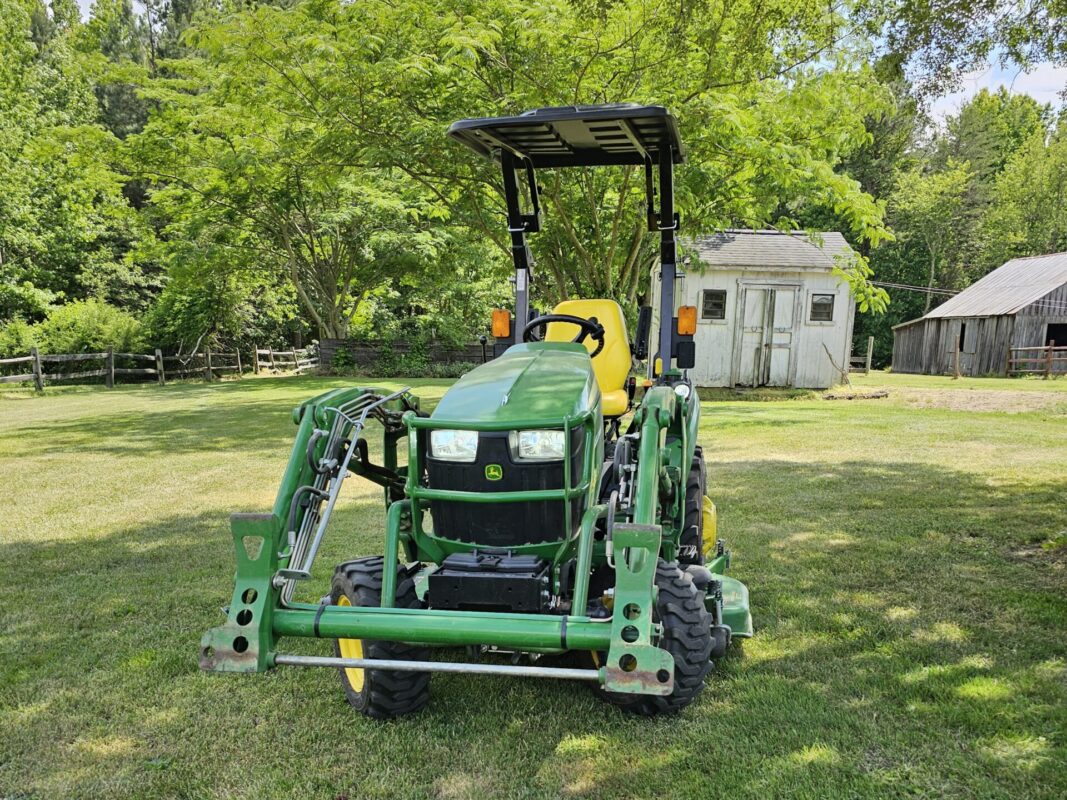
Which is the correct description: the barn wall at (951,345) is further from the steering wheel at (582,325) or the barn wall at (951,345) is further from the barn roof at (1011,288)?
the steering wheel at (582,325)

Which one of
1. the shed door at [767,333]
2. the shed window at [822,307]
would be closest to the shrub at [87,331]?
the shed door at [767,333]

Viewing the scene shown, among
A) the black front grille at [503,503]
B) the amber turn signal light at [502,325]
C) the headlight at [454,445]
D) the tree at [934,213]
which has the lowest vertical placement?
the black front grille at [503,503]

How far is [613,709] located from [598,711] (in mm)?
60

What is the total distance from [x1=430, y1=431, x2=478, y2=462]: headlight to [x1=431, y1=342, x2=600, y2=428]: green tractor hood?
1.8 inches

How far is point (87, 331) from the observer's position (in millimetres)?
22891

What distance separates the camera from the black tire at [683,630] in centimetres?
288

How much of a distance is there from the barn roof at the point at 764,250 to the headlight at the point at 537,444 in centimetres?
1554

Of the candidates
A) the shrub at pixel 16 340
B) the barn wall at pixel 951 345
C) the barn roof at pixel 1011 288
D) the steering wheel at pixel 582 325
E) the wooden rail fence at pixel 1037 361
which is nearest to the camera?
the steering wheel at pixel 582 325

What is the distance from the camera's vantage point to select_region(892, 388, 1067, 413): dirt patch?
14250mm

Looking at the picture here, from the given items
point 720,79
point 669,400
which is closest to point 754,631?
point 669,400

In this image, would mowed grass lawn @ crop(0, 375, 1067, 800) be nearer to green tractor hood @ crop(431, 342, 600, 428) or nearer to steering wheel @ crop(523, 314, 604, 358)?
green tractor hood @ crop(431, 342, 600, 428)

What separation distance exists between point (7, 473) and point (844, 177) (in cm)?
1053

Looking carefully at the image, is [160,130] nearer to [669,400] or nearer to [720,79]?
[720,79]

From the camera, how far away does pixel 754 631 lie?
155 inches
